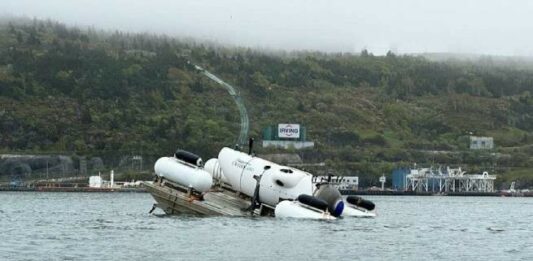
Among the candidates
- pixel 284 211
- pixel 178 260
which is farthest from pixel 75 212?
pixel 178 260

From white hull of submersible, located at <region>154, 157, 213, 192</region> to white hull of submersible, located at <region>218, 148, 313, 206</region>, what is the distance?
2.28 m

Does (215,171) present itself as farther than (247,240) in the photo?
Yes

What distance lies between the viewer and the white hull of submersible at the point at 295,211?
9294cm

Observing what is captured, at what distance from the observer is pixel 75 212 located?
419 ft

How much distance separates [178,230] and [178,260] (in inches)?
634

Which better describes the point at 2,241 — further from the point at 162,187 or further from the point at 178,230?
the point at 162,187

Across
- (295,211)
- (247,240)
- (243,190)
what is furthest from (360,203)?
(247,240)

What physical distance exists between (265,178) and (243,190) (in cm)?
347

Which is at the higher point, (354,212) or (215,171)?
(215,171)

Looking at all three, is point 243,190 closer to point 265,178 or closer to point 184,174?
point 265,178

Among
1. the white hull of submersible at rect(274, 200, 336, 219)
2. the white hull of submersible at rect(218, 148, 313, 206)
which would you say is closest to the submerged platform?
the white hull of submersible at rect(218, 148, 313, 206)

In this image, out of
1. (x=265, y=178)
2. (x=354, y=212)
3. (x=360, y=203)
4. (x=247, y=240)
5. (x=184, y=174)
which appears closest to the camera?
(x=247, y=240)

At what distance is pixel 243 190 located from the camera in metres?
98.1

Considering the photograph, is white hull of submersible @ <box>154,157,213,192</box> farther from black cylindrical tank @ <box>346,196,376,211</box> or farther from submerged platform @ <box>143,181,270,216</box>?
black cylindrical tank @ <box>346,196,376,211</box>
